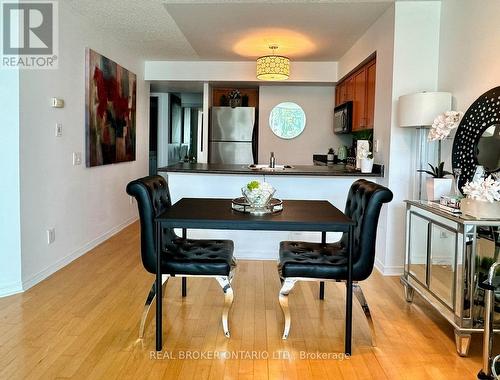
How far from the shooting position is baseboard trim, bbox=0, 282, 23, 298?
10.2 feet

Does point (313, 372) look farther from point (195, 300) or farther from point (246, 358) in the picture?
point (195, 300)

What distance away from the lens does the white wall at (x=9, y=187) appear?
3089 millimetres

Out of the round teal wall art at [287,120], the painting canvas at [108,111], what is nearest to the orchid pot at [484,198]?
the painting canvas at [108,111]

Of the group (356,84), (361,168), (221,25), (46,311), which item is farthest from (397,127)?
(46,311)

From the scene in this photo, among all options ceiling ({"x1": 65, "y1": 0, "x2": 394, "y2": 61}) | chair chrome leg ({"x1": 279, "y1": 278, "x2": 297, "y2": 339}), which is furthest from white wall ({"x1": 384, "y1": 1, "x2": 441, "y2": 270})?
chair chrome leg ({"x1": 279, "y1": 278, "x2": 297, "y2": 339})

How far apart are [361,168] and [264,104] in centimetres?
317

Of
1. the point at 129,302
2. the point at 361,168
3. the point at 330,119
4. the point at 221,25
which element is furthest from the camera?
the point at 330,119

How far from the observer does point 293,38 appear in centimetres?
491

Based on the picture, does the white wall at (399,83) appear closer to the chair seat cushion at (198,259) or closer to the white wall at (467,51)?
the white wall at (467,51)

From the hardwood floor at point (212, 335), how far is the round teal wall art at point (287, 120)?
372cm

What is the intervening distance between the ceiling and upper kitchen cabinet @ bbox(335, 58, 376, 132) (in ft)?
1.23

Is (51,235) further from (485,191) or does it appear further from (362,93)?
(362,93)

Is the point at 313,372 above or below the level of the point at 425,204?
below

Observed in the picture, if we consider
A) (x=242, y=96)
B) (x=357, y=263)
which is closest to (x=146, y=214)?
(x=357, y=263)
